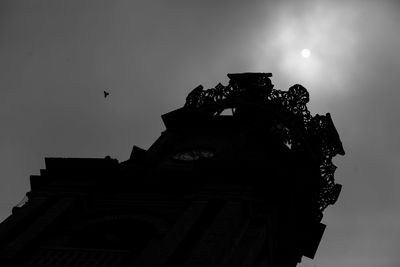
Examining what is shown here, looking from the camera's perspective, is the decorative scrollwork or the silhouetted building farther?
the decorative scrollwork

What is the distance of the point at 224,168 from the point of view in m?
25.8

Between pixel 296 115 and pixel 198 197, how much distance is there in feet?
37.1

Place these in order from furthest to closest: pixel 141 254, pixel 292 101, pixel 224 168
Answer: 1. pixel 292 101
2. pixel 224 168
3. pixel 141 254

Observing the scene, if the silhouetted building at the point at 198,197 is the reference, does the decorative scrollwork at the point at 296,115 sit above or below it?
above

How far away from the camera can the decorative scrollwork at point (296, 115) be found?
3294cm

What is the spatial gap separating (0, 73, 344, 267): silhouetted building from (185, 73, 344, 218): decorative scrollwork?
0.19ft

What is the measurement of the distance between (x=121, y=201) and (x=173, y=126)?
9.69 m

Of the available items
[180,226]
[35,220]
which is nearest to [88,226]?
[35,220]

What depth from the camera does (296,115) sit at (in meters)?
34.6

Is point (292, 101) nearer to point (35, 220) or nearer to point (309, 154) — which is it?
point (309, 154)

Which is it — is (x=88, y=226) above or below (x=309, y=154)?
below

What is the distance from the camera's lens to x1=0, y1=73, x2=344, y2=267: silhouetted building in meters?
22.2

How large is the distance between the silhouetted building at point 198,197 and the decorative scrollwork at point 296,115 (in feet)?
0.19

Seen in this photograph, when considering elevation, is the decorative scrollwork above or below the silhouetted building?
above
